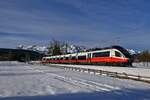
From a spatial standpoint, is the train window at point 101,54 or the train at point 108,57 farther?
the train window at point 101,54

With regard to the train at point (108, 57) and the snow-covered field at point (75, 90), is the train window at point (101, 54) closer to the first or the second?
the train at point (108, 57)

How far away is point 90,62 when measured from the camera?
61031mm

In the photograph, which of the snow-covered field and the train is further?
the train

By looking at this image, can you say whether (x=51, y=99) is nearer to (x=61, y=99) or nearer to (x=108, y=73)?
(x=61, y=99)

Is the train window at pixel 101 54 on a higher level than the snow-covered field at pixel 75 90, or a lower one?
higher

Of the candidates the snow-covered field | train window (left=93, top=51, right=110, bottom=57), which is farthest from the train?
the snow-covered field

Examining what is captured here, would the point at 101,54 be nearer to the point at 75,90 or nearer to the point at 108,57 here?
the point at 108,57

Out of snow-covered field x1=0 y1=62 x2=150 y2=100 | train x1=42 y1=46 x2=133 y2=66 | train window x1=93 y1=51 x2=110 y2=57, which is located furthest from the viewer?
train window x1=93 y1=51 x2=110 y2=57

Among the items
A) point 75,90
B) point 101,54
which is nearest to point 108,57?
point 101,54

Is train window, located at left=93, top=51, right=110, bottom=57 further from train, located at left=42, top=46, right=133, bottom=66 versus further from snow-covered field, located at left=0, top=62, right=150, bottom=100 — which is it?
snow-covered field, located at left=0, top=62, right=150, bottom=100

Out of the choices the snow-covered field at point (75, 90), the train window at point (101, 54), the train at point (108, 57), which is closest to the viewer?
the snow-covered field at point (75, 90)

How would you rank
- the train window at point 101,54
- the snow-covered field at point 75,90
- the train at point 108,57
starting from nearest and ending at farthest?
1. the snow-covered field at point 75,90
2. the train at point 108,57
3. the train window at point 101,54

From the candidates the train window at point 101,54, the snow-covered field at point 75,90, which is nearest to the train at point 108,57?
the train window at point 101,54

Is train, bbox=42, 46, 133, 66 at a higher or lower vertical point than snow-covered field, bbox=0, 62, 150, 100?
higher
